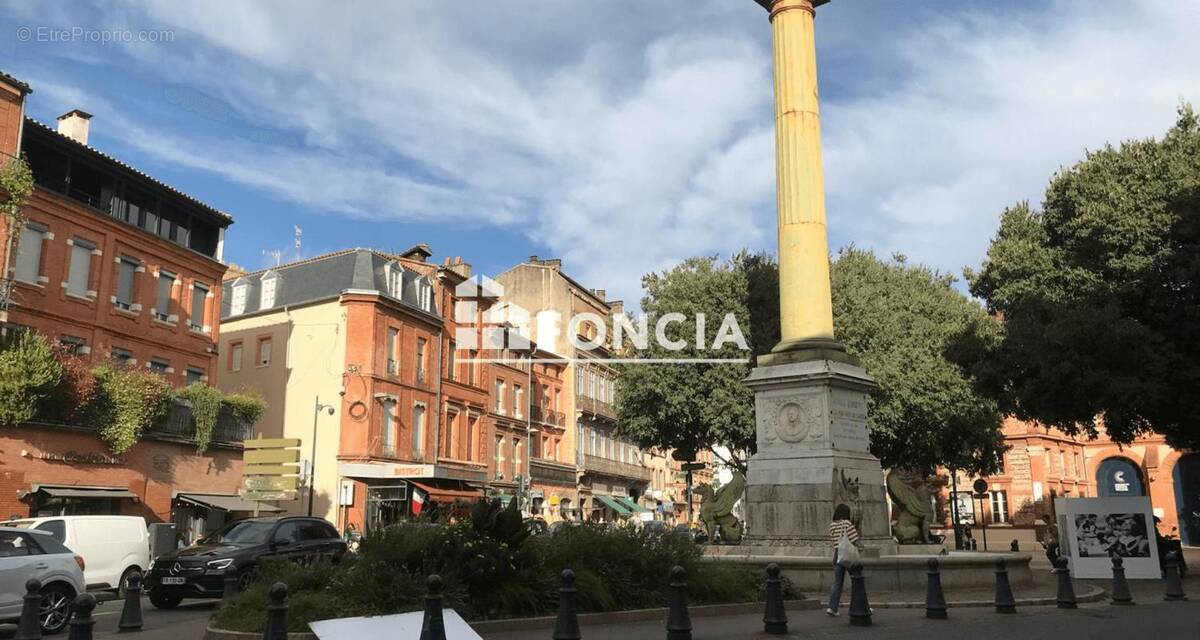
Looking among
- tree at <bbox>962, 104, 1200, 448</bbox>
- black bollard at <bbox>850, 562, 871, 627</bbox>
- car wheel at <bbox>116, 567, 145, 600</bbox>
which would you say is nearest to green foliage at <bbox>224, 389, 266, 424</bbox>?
car wheel at <bbox>116, 567, 145, 600</bbox>

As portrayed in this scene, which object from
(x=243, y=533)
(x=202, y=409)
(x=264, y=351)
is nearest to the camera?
(x=243, y=533)

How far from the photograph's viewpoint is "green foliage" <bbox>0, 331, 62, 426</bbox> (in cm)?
2281

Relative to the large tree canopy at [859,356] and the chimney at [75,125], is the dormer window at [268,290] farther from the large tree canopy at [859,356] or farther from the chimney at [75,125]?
the large tree canopy at [859,356]

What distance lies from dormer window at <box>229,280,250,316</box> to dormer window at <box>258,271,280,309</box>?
994 millimetres

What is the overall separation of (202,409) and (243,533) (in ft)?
46.4

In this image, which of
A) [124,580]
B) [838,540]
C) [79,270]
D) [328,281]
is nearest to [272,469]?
[124,580]

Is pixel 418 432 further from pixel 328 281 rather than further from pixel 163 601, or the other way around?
pixel 163 601

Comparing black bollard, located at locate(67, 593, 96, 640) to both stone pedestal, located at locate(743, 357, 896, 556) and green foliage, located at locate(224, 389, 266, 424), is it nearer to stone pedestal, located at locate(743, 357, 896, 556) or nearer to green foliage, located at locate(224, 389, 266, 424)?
stone pedestal, located at locate(743, 357, 896, 556)

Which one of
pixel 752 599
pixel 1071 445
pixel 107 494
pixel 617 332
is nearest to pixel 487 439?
pixel 617 332

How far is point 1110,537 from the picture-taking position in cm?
1966

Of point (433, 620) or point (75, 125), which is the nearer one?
point (433, 620)

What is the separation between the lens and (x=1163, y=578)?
1983 centimetres

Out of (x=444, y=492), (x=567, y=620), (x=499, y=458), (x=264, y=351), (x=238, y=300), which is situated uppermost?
(x=238, y=300)

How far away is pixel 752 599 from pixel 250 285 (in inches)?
1484
